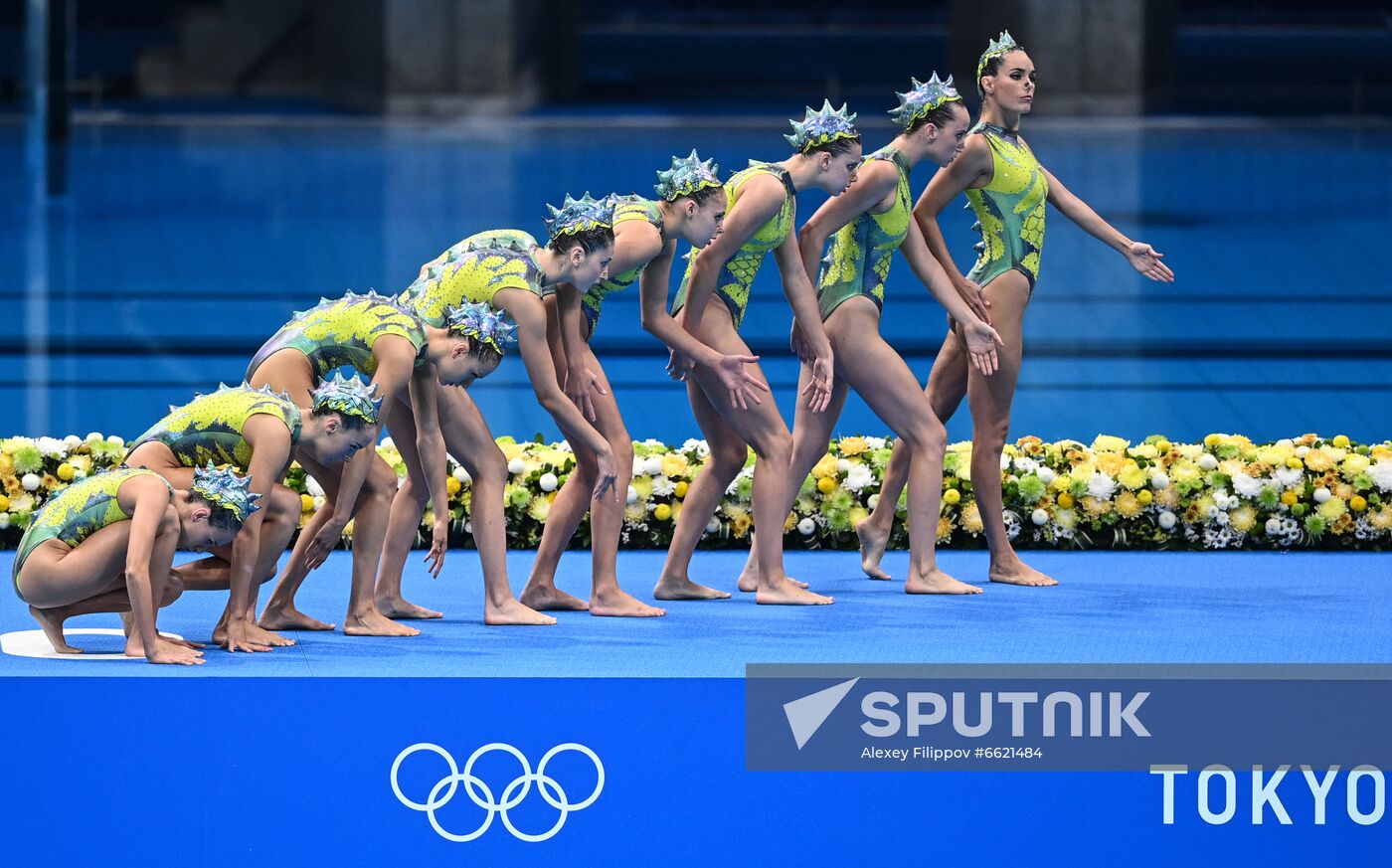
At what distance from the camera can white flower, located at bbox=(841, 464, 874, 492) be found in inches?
316

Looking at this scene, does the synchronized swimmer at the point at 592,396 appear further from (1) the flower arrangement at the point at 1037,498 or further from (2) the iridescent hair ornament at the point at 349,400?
(1) the flower arrangement at the point at 1037,498

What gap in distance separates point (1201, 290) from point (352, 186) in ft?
25.6

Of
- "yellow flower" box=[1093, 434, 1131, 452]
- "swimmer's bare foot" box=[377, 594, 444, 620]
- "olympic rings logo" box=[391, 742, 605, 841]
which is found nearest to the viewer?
"olympic rings logo" box=[391, 742, 605, 841]

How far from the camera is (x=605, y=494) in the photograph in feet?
22.3

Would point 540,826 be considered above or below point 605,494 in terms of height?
below

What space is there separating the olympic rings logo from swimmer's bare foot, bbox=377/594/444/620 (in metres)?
1.24

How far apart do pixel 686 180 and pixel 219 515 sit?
5.73 ft

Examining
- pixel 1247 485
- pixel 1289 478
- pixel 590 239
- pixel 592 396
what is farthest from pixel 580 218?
pixel 1289 478

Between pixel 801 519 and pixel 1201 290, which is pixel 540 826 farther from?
pixel 1201 290

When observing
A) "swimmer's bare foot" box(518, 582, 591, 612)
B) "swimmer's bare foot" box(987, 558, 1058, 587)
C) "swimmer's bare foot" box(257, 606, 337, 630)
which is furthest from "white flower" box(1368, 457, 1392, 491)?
"swimmer's bare foot" box(257, 606, 337, 630)

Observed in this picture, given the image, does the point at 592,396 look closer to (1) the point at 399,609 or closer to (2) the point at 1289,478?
(1) the point at 399,609

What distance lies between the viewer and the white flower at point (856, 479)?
8.03 metres

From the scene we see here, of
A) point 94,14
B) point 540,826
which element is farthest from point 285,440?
point 94,14

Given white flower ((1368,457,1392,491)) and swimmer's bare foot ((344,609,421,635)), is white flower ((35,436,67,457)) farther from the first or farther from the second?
white flower ((1368,457,1392,491))
